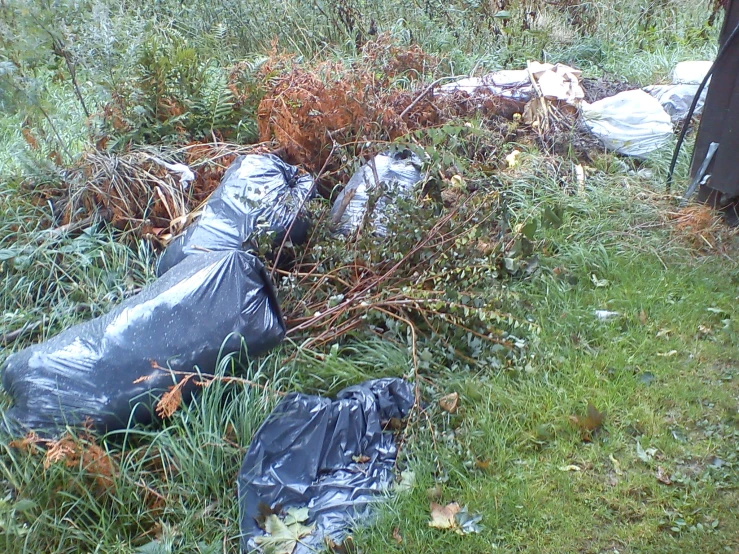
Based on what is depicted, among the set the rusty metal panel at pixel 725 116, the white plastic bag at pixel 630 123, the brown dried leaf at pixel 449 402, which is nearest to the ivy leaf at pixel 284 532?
the brown dried leaf at pixel 449 402

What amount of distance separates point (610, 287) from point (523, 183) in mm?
1038

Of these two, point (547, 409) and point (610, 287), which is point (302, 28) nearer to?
point (610, 287)

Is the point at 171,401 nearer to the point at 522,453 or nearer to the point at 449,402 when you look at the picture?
the point at 449,402

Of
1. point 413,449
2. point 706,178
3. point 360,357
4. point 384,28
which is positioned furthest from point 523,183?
point 384,28

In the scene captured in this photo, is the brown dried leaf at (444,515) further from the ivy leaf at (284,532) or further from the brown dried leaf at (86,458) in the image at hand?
the brown dried leaf at (86,458)

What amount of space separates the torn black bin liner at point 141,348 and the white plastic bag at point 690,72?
13.9 ft

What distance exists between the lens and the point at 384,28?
654cm

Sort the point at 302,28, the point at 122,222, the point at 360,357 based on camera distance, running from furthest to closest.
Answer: the point at 302,28, the point at 122,222, the point at 360,357

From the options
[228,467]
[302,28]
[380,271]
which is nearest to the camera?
[228,467]

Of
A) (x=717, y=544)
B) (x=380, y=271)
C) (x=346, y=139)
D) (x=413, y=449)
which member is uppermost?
(x=346, y=139)

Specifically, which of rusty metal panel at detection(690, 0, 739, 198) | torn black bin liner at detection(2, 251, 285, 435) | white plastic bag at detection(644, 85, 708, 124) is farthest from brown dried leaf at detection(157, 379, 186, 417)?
white plastic bag at detection(644, 85, 708, 124)

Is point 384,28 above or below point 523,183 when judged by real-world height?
above

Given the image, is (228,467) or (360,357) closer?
(228,467)

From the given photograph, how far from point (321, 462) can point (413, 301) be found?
0.84 meters
